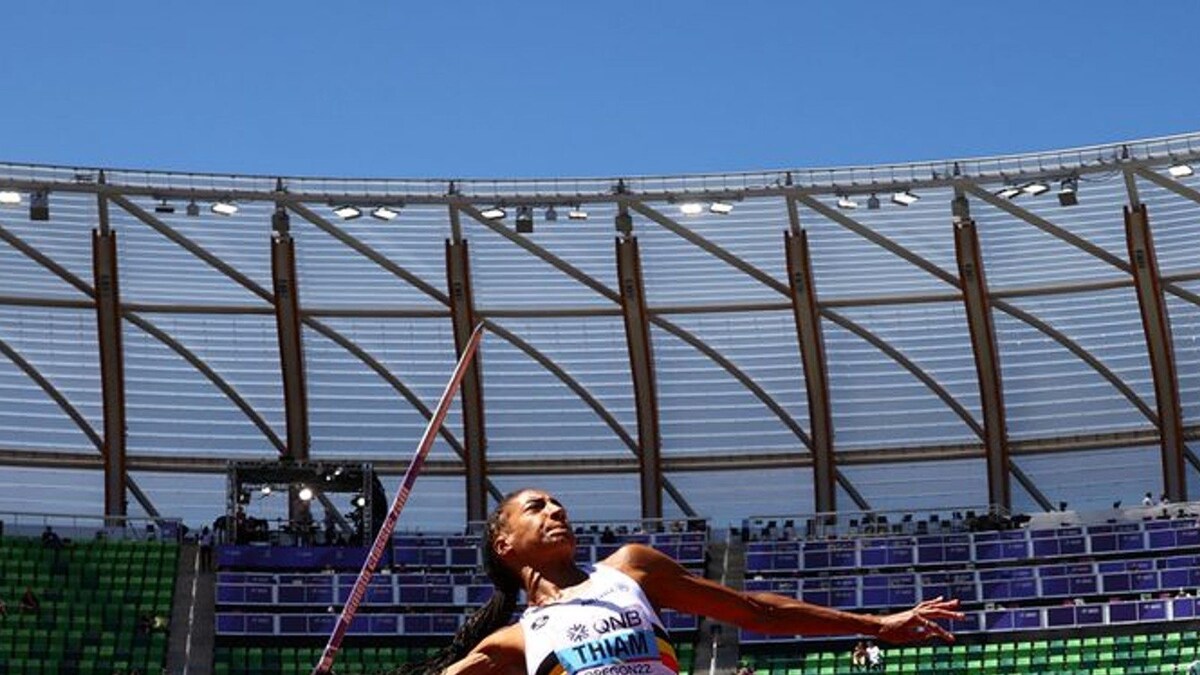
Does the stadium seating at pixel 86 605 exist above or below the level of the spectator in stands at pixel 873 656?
above

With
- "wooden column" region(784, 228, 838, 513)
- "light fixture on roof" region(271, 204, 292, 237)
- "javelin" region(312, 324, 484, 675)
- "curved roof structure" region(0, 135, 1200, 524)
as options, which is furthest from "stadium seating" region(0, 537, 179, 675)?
"javelin" region(312, 324, 484, 675)

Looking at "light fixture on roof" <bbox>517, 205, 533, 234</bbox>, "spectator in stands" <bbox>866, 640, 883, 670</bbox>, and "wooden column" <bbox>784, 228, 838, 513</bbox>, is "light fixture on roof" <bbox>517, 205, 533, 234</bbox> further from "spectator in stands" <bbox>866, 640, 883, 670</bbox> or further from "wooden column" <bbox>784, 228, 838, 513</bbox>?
"spectator in stands" <bbox>866, 640, 883, 670</bbox>

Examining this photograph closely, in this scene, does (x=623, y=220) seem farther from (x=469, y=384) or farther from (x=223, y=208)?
(x=223, y=208)

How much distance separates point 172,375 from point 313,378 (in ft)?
13.0

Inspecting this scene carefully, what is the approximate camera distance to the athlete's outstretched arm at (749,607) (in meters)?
7.61

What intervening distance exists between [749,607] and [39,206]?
48961mm

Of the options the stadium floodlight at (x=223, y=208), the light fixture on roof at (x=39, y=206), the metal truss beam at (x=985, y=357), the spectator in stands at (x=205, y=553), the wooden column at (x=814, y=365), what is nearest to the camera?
the light fixture on roof at (x=39, y=206)

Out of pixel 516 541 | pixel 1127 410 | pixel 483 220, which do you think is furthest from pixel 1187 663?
pixel 516 541

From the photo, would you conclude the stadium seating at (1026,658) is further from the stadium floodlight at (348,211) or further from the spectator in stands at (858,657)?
the stadium floodlight at (348,211)

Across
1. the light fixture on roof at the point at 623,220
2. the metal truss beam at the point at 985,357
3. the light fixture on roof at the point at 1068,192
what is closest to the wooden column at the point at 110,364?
the light fixture on roof at the point at 623,220

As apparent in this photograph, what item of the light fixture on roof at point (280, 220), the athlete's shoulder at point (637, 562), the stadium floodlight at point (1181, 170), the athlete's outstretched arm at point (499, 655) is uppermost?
the light fixture on roof at point (280, 220)

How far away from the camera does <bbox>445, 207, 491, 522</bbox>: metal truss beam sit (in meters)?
59.3

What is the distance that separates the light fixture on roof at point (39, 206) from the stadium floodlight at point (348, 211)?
7392mm

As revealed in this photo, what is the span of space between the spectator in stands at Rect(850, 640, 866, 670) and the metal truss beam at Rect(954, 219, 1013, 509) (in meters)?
11.2
